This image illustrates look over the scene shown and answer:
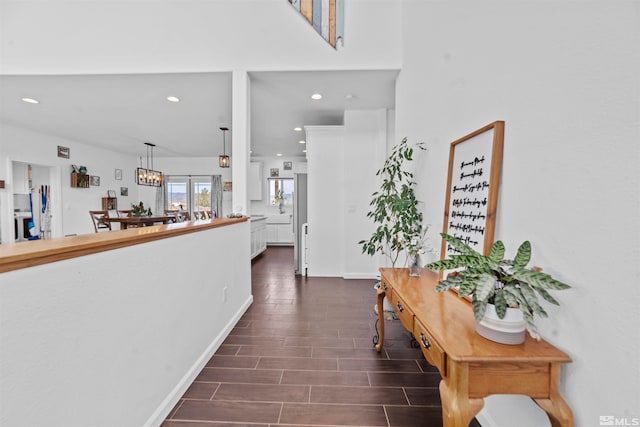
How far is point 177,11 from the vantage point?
2.91m

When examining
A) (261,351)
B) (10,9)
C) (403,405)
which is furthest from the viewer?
(10,9)

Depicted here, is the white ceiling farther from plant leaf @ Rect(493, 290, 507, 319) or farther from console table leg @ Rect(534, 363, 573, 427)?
console table leg @ Rect(534, 363, 573, 427)

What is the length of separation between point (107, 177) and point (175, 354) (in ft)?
24.7

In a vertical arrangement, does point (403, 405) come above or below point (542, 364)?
below

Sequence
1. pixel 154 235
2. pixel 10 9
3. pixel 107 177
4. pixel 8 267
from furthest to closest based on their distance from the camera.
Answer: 1. pixel 107 177
2. pixel 10 9
3. pixel 154 235
4. pixel 8 267

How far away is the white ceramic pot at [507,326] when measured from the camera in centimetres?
96

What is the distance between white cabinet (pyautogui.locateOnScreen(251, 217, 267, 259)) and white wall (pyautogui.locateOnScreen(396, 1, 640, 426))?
4790mm

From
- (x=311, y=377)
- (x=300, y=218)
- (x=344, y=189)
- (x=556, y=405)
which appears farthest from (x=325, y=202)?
(x=556, y=405)

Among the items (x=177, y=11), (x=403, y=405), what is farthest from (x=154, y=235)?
(x=177, y=11)

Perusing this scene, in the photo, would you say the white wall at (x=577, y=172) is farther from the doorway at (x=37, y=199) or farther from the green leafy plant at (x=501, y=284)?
the doorway at (x=37, y=199)

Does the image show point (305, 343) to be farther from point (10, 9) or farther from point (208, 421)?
point (10, 9)

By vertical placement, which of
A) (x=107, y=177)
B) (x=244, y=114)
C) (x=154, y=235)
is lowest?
(x=154, y=235)

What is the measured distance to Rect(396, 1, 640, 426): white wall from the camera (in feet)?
2.51

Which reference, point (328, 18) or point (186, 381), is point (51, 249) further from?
point (328, 18)
